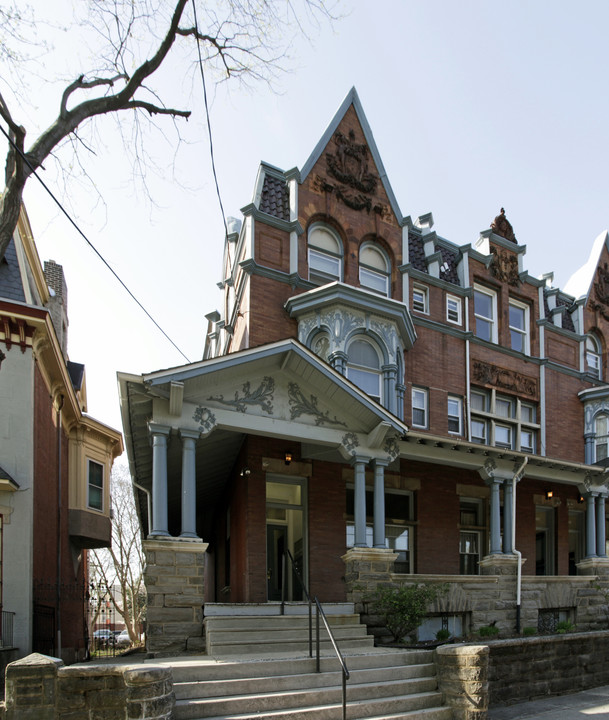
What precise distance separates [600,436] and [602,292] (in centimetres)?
555

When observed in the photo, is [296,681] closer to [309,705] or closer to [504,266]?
[309,705]

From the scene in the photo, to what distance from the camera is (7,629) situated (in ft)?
43.0

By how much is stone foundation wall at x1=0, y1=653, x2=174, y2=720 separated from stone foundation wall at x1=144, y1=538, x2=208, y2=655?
2.88m

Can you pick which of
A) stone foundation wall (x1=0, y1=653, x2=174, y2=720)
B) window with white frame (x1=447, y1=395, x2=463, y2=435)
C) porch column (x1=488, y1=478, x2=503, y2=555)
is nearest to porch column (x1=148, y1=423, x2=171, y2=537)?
stone foundation wall (x1=0, y1=653, x2=174, y2=720)

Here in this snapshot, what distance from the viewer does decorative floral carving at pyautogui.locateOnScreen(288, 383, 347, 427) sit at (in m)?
12.6

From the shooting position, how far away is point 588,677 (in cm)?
1176

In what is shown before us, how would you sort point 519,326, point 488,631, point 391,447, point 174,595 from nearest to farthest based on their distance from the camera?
point 174,595 < point 488,631 < point 391,447 < point 519,326

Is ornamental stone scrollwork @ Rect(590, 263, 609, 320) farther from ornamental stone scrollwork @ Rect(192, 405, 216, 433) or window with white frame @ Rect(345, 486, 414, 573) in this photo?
ornamental stone scrollwork @ Rect(192, 405, 216, 433)

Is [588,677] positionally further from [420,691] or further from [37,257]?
[37,257]

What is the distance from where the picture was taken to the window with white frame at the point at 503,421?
19.6m

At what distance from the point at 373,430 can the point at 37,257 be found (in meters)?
10.6

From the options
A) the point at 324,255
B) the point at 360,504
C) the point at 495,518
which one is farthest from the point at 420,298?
the point at 360,504

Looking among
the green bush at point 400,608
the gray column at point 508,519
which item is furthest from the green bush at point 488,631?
the gray column at point 508,519

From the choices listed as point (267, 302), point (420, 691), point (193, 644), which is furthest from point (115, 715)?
point (267, 302)
